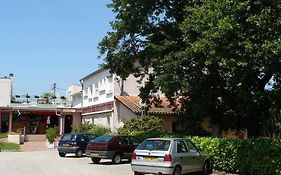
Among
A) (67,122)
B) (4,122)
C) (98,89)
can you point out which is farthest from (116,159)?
(4,122)

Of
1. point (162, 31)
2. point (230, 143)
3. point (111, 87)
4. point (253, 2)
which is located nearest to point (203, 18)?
point (253, 2)

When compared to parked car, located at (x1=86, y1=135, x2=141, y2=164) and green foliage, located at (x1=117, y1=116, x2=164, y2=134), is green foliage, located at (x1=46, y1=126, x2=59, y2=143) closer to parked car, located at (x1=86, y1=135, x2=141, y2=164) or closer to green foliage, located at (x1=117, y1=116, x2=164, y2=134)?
green foliage, located at (x1=117, y1=116, x2=164, y2=134)

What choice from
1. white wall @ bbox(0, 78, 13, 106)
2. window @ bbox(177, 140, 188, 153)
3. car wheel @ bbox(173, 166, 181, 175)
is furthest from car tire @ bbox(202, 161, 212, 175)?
white wall @ bbox(0, 78, 13, 106)

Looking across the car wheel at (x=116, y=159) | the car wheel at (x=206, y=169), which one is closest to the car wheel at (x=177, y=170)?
the car wheel at (x=206, y=169)

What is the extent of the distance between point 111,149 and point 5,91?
3447 centimetres

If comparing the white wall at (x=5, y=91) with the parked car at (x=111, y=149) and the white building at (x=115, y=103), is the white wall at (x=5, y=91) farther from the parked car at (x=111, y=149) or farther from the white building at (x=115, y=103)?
the parked car at (x=111, y=149)

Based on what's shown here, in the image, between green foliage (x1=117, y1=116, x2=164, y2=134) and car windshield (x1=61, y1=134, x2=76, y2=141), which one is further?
green foliage (x1=117, y1=116, x2=164, y2=134)

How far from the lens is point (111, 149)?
2316 cm

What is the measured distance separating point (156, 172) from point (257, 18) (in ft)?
21.1

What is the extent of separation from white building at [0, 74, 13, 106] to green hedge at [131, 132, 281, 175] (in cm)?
3740

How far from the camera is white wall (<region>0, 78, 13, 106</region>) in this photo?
54009 mm

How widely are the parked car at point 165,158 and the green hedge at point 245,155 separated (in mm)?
1773

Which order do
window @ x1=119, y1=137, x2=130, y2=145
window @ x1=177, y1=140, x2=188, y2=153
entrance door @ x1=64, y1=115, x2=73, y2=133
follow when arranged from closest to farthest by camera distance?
window @ x1=177, y1=140, x2=188, y2=153
window @ x1=119, y1=137, x2=130, y2=145
entrance door @ x1=64, y1=115, x2=73, y2=133

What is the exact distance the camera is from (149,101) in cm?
2802
